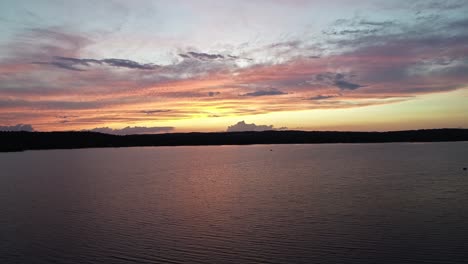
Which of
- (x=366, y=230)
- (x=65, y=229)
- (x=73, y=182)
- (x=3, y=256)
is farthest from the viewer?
(x=73, y=182)

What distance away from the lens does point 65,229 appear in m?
21.5

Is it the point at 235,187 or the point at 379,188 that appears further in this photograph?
the point at 235,187

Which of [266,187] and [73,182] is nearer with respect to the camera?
[266,187]

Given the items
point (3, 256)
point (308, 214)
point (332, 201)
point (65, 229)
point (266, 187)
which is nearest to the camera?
point (3, 256)

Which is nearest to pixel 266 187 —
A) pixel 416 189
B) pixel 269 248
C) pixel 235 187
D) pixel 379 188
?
pixel 235 187

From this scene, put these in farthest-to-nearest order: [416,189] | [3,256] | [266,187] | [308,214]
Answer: [266,187] → [416,189] → [308,214] → [3,256]

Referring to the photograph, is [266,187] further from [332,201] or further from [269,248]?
[269,248]

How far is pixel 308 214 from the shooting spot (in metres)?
23.7

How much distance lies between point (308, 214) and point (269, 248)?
23.8ft

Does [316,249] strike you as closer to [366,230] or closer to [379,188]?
[366,230]

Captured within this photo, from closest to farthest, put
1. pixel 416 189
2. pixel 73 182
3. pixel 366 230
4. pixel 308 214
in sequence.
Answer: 1. pixel 366 230
2. pixel 308 214
3. pixel 416 189
4. pixel 73 182

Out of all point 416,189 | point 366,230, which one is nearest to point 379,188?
point 416,189

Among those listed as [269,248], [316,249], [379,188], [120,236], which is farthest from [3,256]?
[379,188]

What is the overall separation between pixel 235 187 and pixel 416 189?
47.9ft
